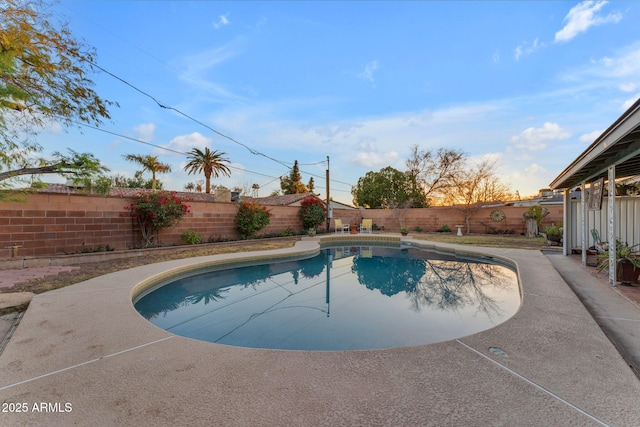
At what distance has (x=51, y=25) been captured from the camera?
12.4ft

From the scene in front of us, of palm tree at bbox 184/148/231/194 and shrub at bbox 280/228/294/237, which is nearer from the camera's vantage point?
shrub at bbox 280/228/294/237

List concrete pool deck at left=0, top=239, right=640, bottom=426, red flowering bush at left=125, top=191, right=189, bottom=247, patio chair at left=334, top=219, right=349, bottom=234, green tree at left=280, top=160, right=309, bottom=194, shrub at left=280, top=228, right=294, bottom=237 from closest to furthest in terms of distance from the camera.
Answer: concrete pool deck at left=0, top=239, right=640, bottom=426 < red flowering bush at left=125, top=191, right=189, bottom=247 < shrub at left=280, top=228, right=294, bottom=237 < patio chair at left=334, top=219, right=349, bottom=234 < green tree at left=280, top=160, right=309, bottom=194

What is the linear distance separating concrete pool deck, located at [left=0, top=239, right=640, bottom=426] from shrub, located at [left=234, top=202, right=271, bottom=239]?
855cm

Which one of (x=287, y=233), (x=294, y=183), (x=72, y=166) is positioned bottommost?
(x=287, y=233)

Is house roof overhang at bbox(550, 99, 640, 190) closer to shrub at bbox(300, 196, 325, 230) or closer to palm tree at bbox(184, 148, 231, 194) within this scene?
shrub at bbox(300, 196, 325, 230)

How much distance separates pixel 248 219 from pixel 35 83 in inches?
315

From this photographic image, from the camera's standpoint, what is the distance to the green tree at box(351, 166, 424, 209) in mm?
22000

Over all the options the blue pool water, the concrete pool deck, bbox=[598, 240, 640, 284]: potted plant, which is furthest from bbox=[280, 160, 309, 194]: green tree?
the concrete pool deck

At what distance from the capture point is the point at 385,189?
23016 mm

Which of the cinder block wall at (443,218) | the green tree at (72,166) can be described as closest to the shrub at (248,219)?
the cinder block wall at (443,218)

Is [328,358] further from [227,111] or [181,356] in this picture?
[227,111]

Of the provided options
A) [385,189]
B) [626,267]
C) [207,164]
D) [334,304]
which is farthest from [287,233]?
[207,164]

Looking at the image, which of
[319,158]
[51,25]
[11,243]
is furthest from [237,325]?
[319,158]

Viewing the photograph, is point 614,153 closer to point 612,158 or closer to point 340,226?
point 612,158
